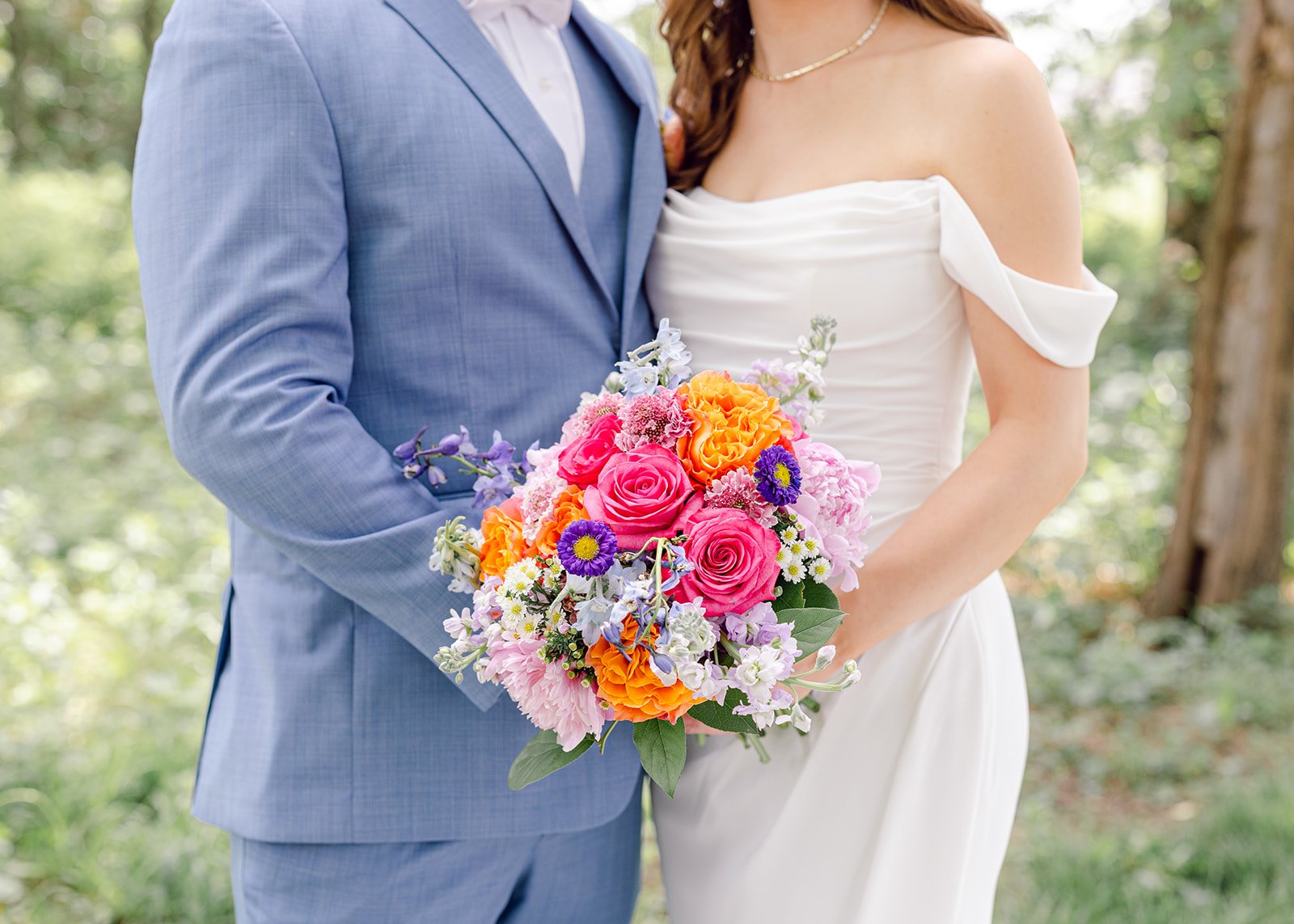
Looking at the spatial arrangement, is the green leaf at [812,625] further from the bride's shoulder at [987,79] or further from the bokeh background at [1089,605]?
the bride's shoulder at [987,79]

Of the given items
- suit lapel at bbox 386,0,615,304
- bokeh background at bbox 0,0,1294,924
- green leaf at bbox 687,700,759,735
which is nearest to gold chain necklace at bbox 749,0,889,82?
suit lapel at bbox 386,0,615,304

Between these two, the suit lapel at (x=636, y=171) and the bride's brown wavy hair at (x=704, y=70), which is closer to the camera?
the suit lapel at (x=636, y=171)

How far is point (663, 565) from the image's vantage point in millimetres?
1253

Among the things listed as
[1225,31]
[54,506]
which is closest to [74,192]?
[54,506]

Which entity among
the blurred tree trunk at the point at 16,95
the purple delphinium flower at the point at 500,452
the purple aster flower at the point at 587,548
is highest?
the purple aster flower at the point at 587,548

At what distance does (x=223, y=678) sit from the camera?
187 centimetres

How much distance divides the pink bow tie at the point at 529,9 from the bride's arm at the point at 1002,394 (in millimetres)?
685

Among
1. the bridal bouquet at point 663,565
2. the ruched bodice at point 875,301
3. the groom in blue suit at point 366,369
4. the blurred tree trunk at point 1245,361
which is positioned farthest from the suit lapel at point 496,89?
the blurred tree trunk at point 1245,361

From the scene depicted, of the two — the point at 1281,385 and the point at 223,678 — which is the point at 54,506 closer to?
the point at 223,678

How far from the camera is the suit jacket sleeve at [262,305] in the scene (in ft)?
4.99

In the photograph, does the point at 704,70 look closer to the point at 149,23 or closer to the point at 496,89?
the point at 496,89

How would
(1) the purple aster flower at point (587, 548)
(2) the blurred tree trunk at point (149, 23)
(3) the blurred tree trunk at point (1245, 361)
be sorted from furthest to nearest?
(2) the blurred tree trunk at point (149, 23) → (3) the blurred tree trunk at point (1245, 361) → (1) the purple aster flower at point (587, 548)

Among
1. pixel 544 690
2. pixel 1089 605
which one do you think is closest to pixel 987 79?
pixel 544 690

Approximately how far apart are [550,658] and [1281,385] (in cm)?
487
